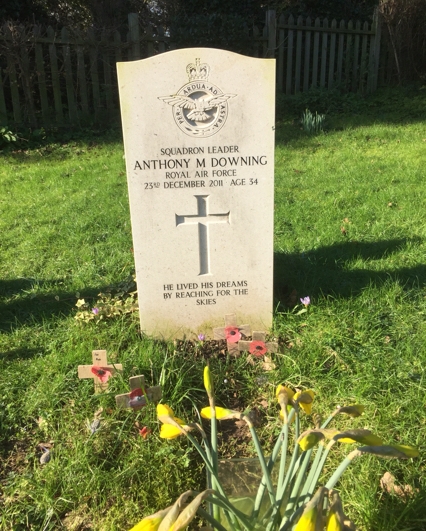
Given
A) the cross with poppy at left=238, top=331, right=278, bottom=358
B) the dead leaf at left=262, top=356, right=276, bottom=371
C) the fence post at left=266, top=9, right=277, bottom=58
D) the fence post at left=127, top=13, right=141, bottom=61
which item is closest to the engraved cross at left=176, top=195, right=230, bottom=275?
the cross with poppy at left=238, top=331, right=278, bottom=358

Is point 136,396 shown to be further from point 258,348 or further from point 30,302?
point 30,302

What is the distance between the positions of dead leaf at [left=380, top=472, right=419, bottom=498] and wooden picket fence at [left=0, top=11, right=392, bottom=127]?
7733 mm

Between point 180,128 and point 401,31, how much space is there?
30.1 ft

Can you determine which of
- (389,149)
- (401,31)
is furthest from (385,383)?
(401,31)

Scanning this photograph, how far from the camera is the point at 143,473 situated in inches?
79.8

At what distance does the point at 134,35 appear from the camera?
27.8ft

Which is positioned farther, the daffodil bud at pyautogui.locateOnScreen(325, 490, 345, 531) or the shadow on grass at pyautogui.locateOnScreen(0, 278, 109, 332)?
the shadow on grass at pyautogui.locateOnScreen(0, 278, 109, 332)

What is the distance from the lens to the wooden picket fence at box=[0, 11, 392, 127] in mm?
7949

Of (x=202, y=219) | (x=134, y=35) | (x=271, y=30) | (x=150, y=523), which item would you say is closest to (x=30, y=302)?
(x=202, y=219)

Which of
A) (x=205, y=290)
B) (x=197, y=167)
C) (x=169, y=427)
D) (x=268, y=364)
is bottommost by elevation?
(x=268, y=364)

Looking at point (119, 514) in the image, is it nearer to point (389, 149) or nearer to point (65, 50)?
point (389, 149)

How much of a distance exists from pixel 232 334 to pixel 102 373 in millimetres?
825

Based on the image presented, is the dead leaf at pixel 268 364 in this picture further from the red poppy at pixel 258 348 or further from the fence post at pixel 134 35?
the fence post at pixel 134 35

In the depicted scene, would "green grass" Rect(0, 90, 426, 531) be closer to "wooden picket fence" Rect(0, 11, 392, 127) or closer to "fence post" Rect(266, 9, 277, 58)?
"wooden picket fence" Rect(0, 11, 392, 127)
